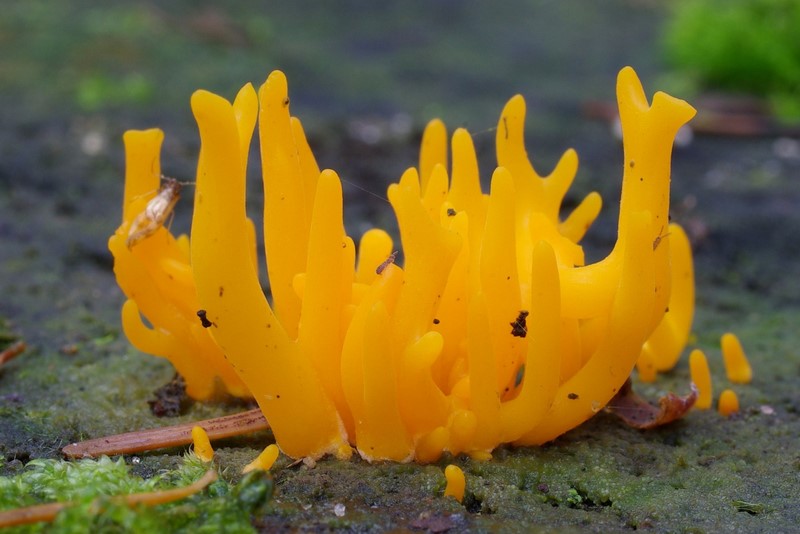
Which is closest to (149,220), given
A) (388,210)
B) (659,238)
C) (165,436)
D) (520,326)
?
(165,436)

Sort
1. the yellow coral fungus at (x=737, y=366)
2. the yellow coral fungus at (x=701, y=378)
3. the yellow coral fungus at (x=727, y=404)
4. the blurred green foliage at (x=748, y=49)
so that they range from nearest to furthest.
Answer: the yellow coral fungus at (x=701, y=378) → the yellow coral fungus at (x=727, y=404) → the yellow coral fungus at (x=737, y=366) → the blurred green foliage at (x=748, y=49)

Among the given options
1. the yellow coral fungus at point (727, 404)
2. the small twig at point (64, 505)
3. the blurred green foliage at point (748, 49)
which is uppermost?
the blurred green foliage at point (748, 49)

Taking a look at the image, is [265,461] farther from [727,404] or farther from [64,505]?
[727,404]

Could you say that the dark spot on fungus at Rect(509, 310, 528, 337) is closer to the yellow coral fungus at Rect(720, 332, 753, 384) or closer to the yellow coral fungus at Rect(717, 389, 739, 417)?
the yellow coral fungus at Rect(717, 389, 739, 417)

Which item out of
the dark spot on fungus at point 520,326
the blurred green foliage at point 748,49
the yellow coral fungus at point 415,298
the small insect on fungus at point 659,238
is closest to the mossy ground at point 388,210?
the yellow coral fungus at point 415,298

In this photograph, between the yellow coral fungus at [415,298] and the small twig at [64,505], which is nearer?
the small twig at [64,505]

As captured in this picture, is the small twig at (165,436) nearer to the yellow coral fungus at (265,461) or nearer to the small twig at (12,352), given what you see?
the yellow coral fungus at (265,461)
